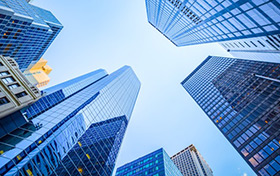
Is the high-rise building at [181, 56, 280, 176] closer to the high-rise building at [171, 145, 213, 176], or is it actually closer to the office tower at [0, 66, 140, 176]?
the office tower at [0, 66, 140, 176]

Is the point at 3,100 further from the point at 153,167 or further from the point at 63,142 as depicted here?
the point at 153,167

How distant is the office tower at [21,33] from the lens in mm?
52875

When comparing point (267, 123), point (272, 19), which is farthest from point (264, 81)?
point (272, 19)

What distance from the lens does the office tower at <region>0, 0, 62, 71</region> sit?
2082 inches

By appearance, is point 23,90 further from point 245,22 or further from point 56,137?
point 245,22

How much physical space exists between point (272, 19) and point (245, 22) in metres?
5.42

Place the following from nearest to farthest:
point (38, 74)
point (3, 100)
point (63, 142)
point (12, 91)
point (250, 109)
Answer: point (3, 100) < point (12, 91) < point (63, 142) < point (250, 109) < point (38, 74)

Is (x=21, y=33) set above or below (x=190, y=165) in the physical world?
above

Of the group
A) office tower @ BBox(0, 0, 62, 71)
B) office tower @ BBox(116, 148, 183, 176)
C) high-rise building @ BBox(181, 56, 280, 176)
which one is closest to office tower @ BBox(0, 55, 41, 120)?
office tower @ BBox(0, 0, 62, 71)

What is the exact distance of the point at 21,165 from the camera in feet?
52.9

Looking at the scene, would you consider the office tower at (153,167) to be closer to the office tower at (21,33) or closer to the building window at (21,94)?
the building window at (21,94)

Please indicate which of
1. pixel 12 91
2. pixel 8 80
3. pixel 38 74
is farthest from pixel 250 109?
pixel 38 74

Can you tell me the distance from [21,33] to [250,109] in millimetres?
89547

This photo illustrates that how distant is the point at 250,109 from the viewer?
47.5m
